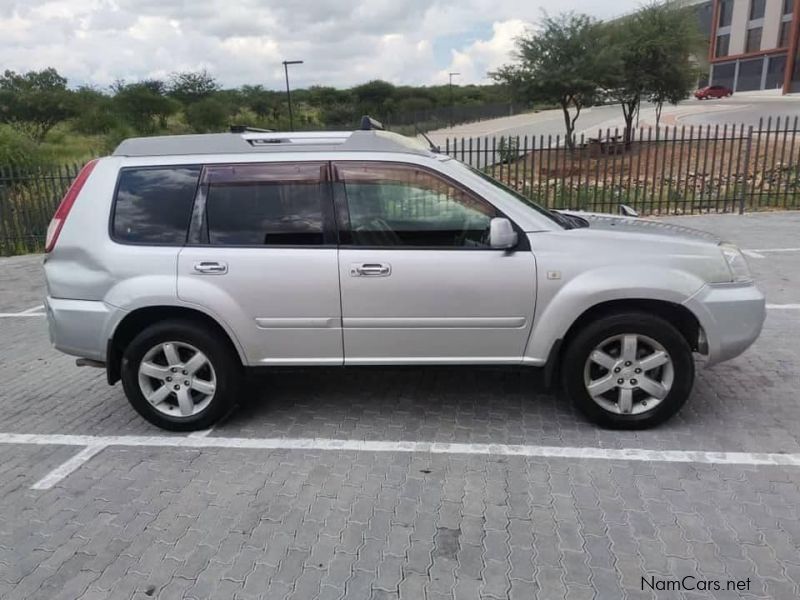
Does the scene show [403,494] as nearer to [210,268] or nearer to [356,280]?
[356,280]

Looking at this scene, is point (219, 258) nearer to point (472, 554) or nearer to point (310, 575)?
point (310, 575)

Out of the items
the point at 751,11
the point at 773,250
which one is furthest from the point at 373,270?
the point at 751,11

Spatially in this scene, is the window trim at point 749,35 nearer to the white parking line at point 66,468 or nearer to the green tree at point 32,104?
the green tree at point 32,104

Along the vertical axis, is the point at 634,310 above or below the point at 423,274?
below

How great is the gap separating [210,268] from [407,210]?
1258 mm

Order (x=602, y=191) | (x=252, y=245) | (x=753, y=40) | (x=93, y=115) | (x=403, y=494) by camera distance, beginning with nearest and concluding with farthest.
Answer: (x=403, y=494), (x=252, y=245), (x=602, y=191), (x=93, y=115), (x=753, y=40)

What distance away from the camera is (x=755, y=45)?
6806 centimetres

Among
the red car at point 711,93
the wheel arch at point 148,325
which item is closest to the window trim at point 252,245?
the wheel arch at point 148,325

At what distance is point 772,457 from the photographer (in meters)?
3.50

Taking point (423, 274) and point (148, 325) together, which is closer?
point (423, 274)

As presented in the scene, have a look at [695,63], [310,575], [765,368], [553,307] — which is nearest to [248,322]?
[310,575]

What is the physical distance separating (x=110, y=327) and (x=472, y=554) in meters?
2.56

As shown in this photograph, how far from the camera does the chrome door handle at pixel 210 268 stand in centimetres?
371

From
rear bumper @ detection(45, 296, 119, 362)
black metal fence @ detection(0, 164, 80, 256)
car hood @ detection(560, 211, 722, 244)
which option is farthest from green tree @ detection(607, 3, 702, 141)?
rear bumper @ detection(45, 296, 119, 362)
